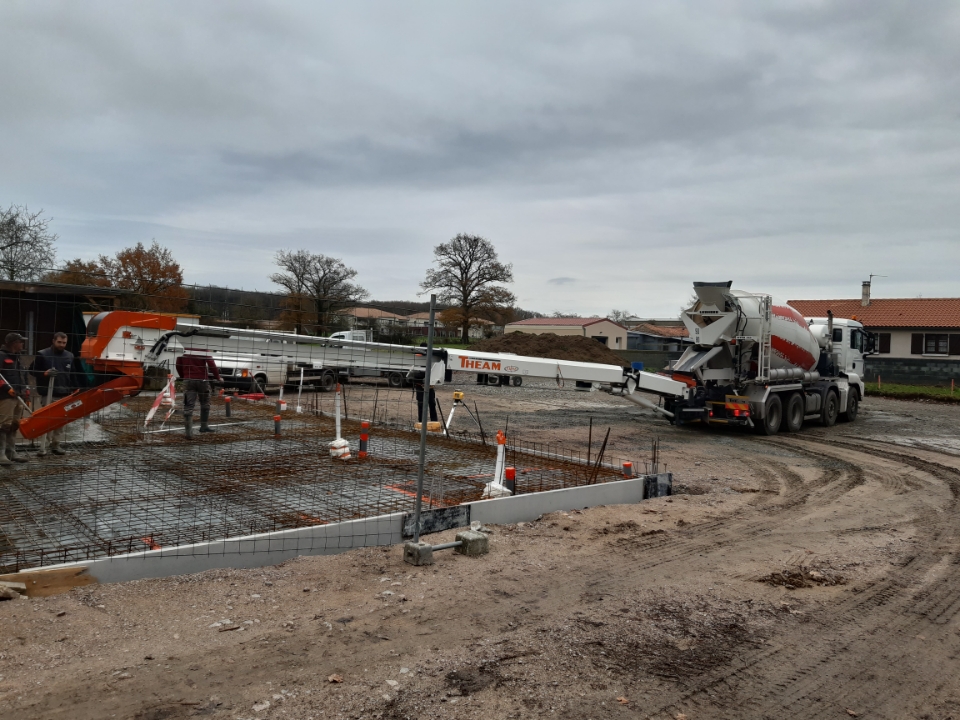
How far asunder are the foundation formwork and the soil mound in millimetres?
26623

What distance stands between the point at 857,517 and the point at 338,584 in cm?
640

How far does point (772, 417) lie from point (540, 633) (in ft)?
42.3

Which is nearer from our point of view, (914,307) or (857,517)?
(857,517)

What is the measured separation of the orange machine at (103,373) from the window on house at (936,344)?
3863 cm

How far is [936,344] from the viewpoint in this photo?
34.6 metres

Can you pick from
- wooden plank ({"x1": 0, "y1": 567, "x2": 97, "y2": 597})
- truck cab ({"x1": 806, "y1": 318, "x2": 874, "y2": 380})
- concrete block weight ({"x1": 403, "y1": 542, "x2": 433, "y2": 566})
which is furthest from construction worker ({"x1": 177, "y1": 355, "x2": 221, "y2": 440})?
truck cab ({"x1": 806, "y1": 318, "x2": 874, "y2": 380})

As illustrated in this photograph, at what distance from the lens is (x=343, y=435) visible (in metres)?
11.3

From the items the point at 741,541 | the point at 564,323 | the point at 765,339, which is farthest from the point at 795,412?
the point at 564,323

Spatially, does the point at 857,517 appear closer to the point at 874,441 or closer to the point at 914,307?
the point at 874,441

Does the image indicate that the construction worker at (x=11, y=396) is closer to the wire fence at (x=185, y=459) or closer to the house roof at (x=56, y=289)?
the wire fence at (x=185, y=459)

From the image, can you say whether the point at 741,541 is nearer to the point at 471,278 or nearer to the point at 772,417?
the point at 772,417

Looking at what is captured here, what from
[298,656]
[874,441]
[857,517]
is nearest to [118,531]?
[298,656]

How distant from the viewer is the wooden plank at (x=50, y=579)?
14.4 feet

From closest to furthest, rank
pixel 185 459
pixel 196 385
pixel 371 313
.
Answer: pixel 185 459 → pixel 371 313 → pixel 196 385
